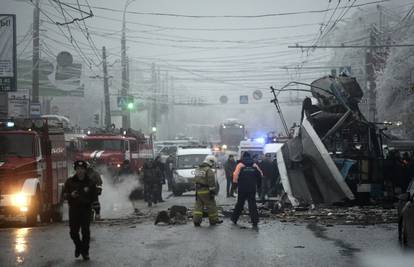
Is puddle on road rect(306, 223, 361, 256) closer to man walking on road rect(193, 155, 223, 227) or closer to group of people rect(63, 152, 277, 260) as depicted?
group of people rect(63, 152, 277, 260)

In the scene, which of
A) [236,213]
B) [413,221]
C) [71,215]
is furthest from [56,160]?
[413,221]

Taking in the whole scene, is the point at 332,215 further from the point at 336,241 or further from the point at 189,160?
the point at 189,160

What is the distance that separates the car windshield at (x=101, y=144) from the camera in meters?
30.5

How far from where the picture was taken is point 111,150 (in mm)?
30484

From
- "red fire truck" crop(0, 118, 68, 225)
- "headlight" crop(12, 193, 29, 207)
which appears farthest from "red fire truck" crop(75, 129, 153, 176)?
"headlight" crop(12, 193, 29, 207)

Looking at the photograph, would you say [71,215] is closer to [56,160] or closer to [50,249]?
[50,249]

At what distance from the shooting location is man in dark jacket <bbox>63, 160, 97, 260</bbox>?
39.5 ft

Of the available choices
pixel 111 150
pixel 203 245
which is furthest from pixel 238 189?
pixel 111 150

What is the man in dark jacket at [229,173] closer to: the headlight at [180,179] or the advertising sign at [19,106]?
the headlight at [180,179]

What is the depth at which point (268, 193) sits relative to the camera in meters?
28.6

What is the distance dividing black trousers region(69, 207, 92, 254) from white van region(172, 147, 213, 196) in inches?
787

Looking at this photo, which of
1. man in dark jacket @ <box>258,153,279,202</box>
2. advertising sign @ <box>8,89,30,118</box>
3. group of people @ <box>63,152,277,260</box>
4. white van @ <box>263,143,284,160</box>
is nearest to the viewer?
group of people @ <box>63,152,277,260</box>

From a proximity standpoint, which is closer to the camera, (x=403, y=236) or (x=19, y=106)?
(x=403, y=236)

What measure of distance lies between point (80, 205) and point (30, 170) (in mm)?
6271
